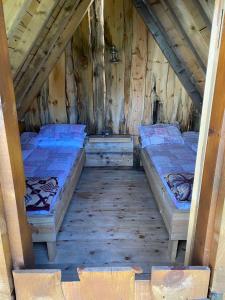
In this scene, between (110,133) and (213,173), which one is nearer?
(213,173)

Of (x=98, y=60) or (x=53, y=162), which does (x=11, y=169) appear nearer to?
(x=53, y=162)

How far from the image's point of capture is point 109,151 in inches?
141

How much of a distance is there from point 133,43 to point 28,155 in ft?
6.05

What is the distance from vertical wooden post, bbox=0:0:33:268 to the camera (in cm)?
90

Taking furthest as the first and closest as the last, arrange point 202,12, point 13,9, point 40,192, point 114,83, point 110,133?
point 110,133, point 114,83, point 40,192, point 202,12, point 13,9

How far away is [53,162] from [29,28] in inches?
50.5

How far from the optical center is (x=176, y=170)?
243cm

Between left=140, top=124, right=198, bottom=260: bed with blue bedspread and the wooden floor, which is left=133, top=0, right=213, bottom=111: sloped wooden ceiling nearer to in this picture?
left=140, top=124, right=198, bottom=260: bed with blue bedspread

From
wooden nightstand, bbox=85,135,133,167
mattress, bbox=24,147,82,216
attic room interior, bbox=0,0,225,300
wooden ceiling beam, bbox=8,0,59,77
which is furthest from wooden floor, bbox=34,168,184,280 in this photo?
wooden ceiling beam, bbox=8,0,59,77

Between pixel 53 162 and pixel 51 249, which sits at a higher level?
pixel 53 162

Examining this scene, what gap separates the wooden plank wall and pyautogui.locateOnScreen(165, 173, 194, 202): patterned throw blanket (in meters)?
1.53

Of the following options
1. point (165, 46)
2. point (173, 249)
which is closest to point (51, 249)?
point (173, 249)

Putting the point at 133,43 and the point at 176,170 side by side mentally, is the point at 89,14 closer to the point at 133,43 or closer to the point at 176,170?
the point at 133,43

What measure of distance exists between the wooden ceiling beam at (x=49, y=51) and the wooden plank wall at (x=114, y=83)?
21 cm
